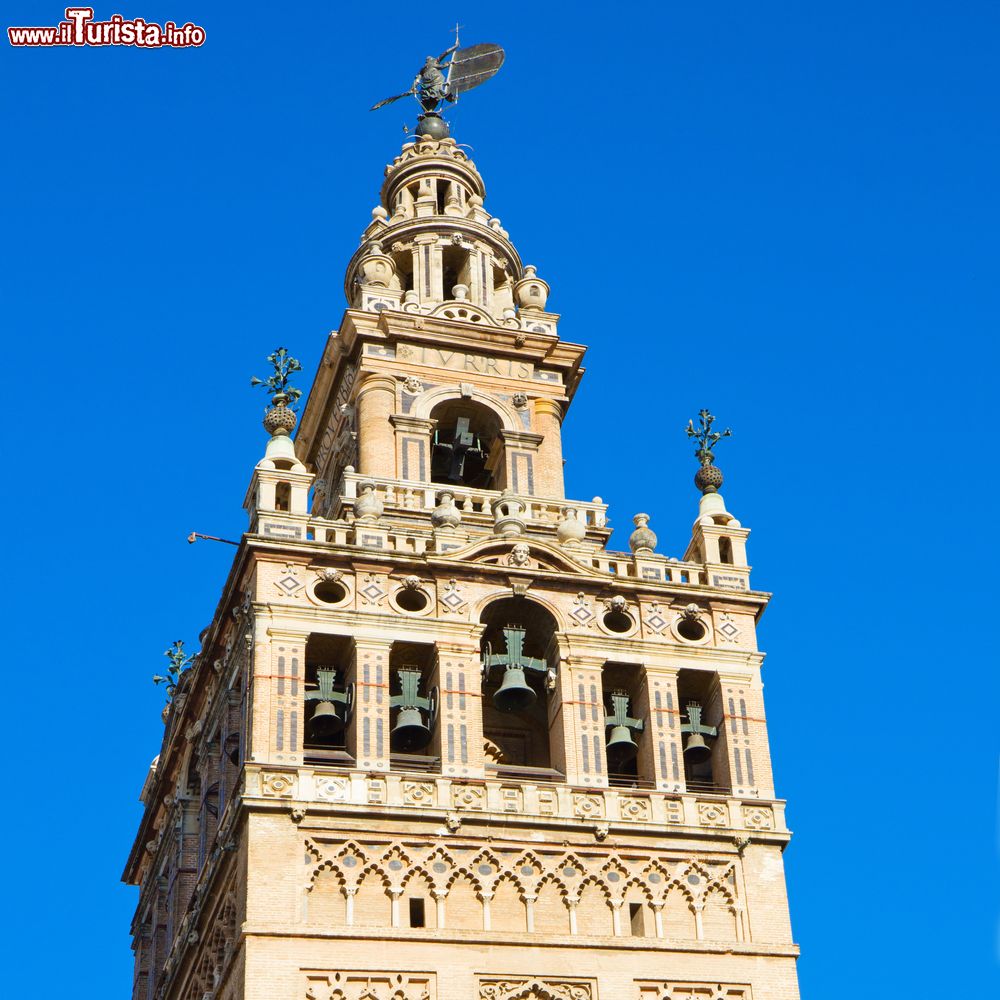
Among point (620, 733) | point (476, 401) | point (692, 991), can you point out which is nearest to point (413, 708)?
point (620, 733)

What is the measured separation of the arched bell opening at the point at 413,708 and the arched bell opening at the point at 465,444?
25.4 ft

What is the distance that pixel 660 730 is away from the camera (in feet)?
153

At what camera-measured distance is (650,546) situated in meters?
49.8

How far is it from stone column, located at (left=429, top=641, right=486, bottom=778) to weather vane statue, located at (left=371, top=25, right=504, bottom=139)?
2141 cm

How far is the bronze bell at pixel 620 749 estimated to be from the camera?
153 feet

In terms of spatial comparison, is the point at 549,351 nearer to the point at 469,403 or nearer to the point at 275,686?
the point at 469,403

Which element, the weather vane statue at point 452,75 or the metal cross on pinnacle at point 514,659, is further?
the weather vane statue at point 452,75

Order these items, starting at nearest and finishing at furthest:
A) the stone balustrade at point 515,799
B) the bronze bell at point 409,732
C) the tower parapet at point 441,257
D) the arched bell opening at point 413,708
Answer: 1. the stone balustrade at point 515,799
2. the arched bell opening at point 413,708
3. the bronze bell at point 409,732
4. the tower parapet at point 441,257

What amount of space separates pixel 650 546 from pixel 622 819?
703cm

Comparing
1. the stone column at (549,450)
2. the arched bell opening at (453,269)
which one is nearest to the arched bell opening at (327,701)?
the stone column at (549,450)

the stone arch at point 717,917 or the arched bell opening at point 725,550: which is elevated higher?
the arched bell opening at point 725,550

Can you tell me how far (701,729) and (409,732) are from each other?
18.8 ft

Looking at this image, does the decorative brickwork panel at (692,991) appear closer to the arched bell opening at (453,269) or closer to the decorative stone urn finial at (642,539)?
the decorative stone urn finial at (642,539)

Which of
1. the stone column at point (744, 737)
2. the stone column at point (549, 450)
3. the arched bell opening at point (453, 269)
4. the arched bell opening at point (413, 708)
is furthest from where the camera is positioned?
the arched bell opening at point (453, 269)
